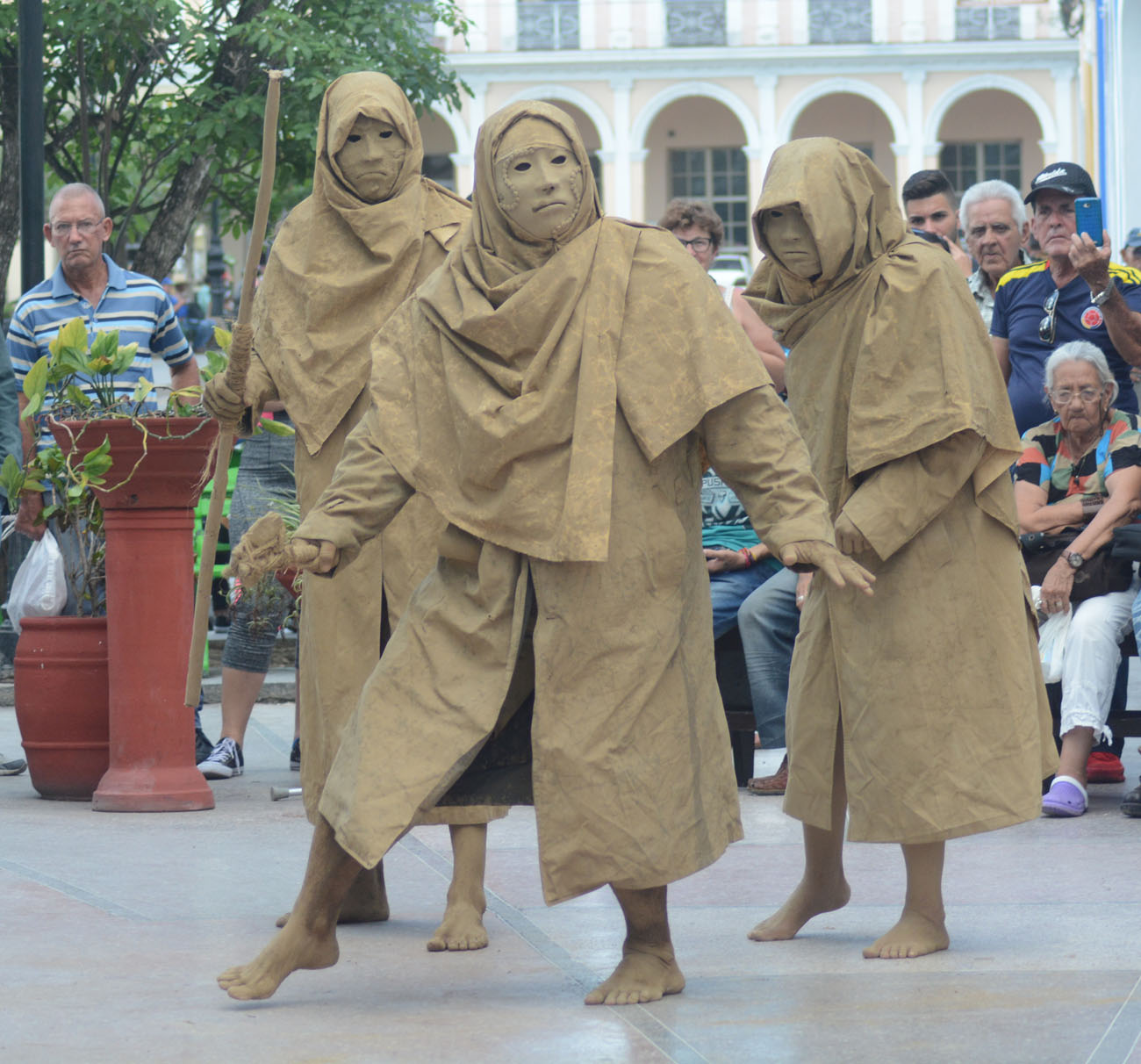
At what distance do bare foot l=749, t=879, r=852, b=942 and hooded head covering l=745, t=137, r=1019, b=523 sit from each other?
0.91 m

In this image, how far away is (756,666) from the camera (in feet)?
23.2

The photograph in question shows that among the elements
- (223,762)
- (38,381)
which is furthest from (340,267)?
(223,762)

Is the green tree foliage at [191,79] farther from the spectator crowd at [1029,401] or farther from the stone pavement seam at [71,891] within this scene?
the stone pavement seam at [71,891]

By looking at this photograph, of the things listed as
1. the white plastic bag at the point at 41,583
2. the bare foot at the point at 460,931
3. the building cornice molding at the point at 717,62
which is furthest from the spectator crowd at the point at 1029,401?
the building cornice molding at the point at 717,62

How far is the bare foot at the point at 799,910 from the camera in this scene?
16.0 ft


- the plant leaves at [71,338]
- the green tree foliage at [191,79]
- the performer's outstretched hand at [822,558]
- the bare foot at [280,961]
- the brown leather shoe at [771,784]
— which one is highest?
the green tree foliage at [191,79]

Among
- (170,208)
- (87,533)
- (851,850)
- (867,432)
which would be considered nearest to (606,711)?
(867,432)

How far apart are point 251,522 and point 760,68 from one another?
124 ft

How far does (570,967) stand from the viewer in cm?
455

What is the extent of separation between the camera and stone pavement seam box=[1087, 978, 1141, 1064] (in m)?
3.75

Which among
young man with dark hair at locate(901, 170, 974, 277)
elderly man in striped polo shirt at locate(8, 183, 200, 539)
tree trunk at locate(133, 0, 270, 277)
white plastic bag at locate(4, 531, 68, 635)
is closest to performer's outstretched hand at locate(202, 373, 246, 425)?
white plastic bag at locate(4, 531, 68, 635)

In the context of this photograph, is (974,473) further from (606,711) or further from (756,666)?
(756,666)

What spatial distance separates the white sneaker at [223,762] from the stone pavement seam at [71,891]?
1608 mm

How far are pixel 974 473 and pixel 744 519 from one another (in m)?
2.71
